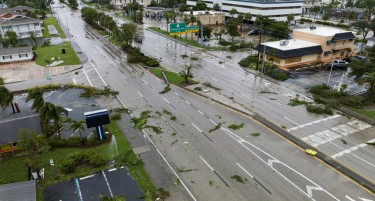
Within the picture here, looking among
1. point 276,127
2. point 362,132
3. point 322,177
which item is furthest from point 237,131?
point 362,132

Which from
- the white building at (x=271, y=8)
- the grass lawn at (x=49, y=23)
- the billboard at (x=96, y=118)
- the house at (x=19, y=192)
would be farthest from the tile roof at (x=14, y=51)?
the white building at (x=271, y=8)

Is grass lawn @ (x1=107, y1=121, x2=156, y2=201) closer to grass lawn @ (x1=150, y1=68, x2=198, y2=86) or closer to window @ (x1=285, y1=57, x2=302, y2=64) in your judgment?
grass lawn @ (x1=150, y1=68, x2=198, y2=86)

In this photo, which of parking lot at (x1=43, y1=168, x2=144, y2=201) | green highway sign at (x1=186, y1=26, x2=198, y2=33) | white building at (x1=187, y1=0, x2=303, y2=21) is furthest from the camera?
white building at (x1=187, y1=0, x2=303, y2=21)

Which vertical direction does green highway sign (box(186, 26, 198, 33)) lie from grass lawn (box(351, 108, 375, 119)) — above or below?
above

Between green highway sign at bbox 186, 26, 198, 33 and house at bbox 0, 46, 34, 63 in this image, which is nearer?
house at bbox 0, 46, 34, 63

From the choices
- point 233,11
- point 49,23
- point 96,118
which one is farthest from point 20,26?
point 96,118

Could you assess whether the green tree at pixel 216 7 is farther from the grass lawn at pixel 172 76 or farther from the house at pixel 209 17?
the grass lawn at pixel 172 76

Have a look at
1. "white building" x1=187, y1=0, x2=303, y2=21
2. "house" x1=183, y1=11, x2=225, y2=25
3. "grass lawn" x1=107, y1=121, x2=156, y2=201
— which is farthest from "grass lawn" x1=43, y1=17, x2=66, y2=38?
"grass lawn" x1=107, y1=121, x2=156, y2=201
